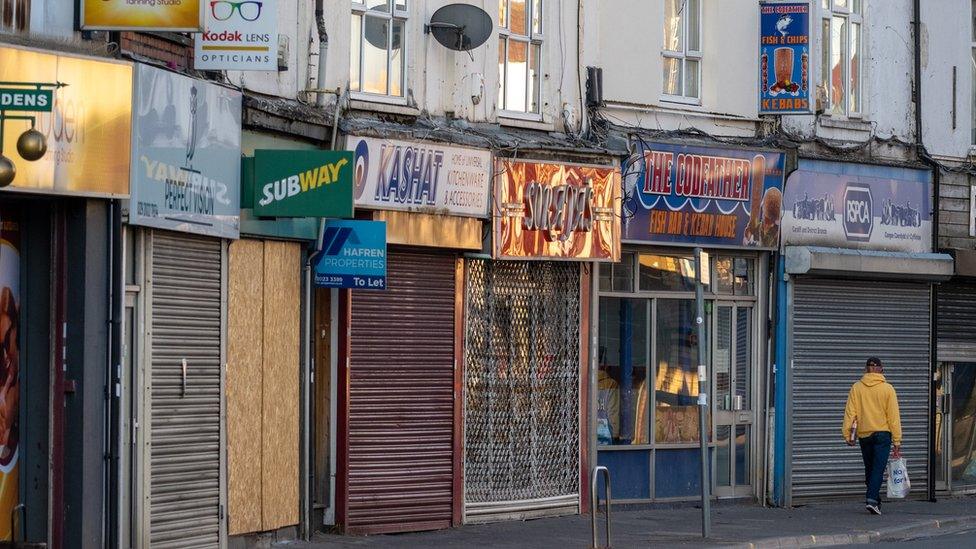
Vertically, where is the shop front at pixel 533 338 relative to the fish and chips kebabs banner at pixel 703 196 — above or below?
below

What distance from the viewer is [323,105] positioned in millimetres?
16531

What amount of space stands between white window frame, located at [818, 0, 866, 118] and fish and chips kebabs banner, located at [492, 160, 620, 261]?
4116 mm

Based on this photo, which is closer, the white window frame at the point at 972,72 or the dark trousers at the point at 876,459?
the dark trousers at the point at 876,459

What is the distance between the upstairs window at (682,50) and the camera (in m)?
21.0

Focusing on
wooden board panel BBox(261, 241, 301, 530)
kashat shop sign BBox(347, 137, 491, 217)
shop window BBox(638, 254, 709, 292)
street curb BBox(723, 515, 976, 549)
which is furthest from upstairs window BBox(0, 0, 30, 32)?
Answer: shop window BBox(638, 254, 709, 292)

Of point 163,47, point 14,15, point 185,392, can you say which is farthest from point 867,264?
point 14,15

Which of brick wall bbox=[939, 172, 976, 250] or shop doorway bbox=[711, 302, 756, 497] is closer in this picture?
shop doorway bbox=[711, 302, 756, 497]

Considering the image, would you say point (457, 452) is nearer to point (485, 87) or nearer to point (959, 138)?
point (485, 87)

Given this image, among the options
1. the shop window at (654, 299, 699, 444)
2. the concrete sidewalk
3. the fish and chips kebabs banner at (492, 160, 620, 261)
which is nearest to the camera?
the concrete sidewalk

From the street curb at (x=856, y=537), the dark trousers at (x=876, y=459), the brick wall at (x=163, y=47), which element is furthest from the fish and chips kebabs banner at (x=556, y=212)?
the brick wall at (x=163, y=47)

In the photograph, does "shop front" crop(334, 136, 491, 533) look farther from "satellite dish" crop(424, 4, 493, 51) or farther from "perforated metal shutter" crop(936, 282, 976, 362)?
"perforated metal shutter" crop(936, 282, 976, 362)

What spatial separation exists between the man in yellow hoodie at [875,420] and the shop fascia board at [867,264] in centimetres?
162

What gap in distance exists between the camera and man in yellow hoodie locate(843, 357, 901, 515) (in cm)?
2030

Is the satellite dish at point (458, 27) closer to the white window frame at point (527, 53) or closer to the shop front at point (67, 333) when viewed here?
the white window frame at point (527, 53)
